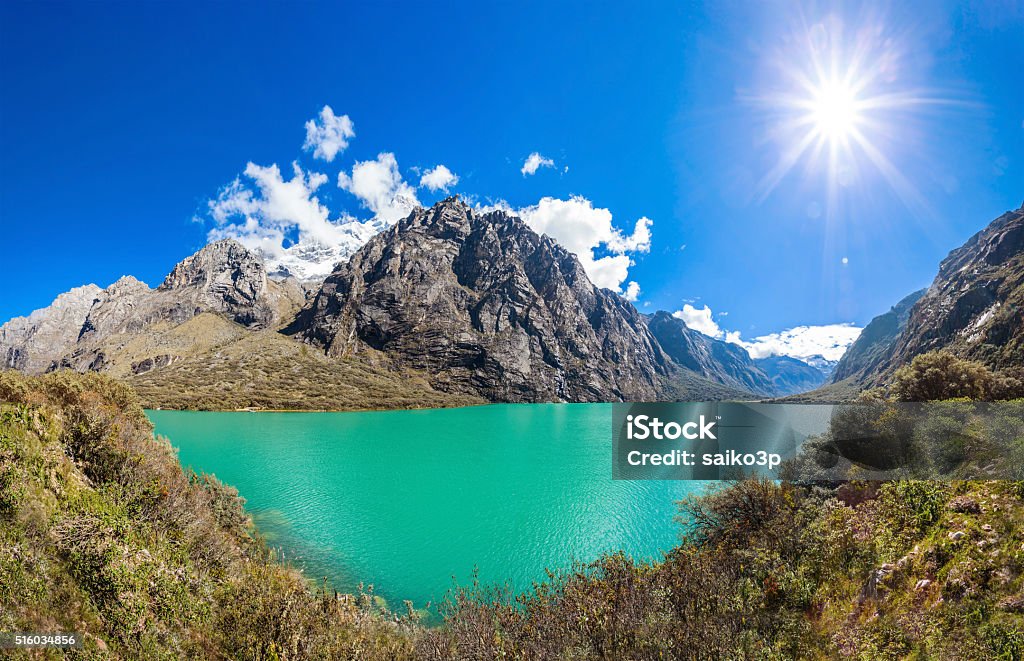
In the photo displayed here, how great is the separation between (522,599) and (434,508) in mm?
18621

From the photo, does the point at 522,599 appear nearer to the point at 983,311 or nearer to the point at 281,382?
the point at 281,382

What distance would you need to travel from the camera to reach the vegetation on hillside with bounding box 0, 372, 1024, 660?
6410 millimetres

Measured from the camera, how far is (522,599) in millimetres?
10766

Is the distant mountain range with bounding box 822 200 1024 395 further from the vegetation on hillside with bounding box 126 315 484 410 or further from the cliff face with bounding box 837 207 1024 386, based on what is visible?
the vegetation on hillside with bounding box 126 315 484 410

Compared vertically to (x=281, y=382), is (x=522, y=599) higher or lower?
lower

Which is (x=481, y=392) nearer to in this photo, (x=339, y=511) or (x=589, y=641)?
(x=339, y=511)

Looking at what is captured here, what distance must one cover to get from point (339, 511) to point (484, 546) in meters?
11.6

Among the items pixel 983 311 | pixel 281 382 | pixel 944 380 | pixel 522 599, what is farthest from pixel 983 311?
pixel 281 382

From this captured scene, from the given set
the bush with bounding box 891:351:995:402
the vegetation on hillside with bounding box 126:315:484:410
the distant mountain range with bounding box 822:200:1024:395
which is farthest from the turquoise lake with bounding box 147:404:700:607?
the distant mountain range with bounding box 822:200:1024:395

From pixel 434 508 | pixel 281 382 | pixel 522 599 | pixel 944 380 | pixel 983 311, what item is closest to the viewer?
pixel 522 599

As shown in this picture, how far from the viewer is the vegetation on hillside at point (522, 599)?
252 inches

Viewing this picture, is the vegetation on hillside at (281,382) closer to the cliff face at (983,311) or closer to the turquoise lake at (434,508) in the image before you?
the turquoise lake at (434,508)

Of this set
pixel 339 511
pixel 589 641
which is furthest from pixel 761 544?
pixel 339 511

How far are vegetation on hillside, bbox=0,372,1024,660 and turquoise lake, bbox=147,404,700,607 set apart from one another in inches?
328
